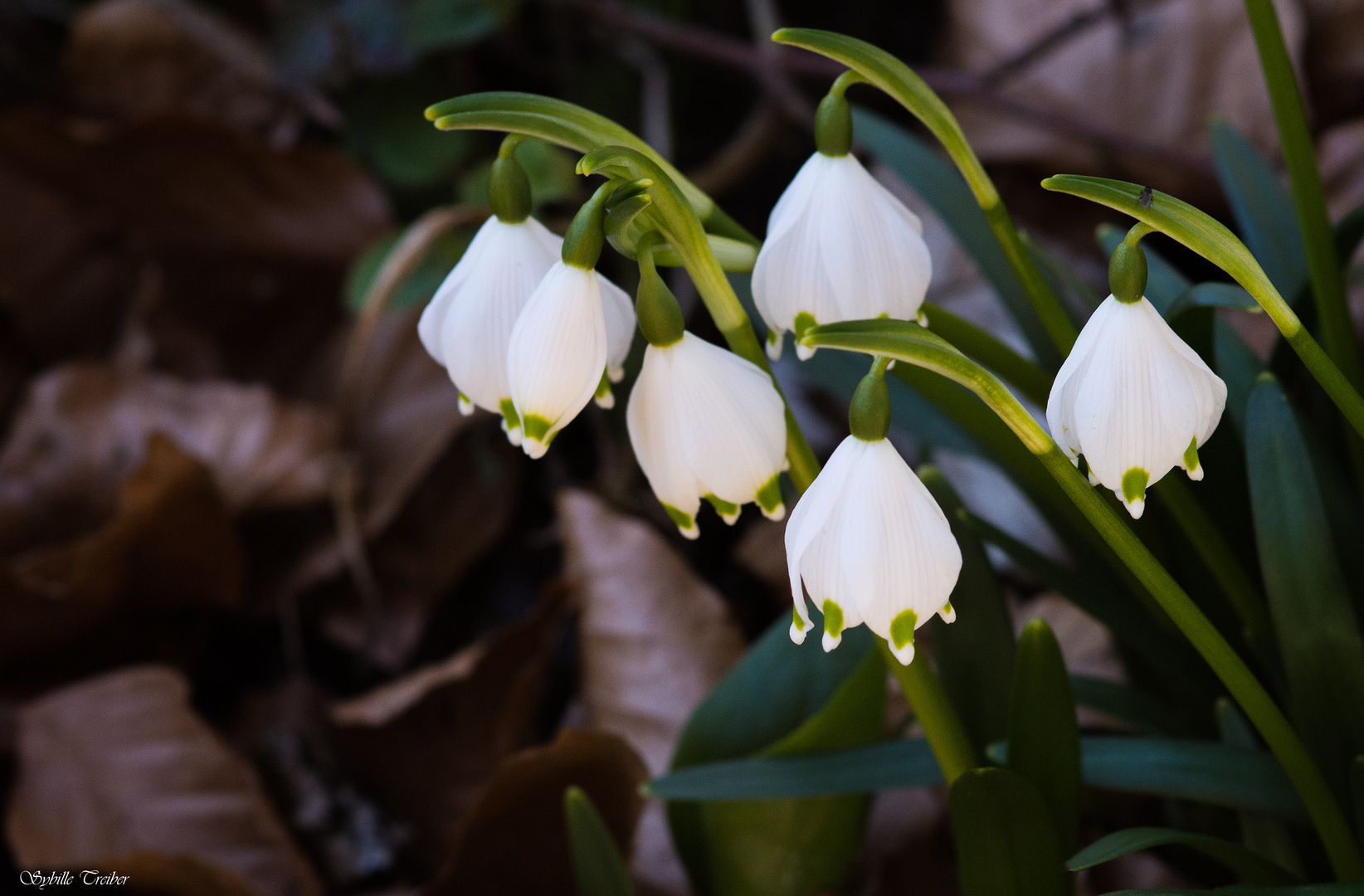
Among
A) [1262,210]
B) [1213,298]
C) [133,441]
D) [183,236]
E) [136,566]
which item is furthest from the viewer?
[183,236]

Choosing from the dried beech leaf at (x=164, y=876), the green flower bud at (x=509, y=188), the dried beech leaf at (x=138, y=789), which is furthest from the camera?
the dried beech leaf at (x=138, y=789)

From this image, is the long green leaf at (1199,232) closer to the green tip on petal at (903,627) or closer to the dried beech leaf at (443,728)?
the green tip on petal at (903,627)

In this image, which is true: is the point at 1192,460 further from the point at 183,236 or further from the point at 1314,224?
the point at 183,236

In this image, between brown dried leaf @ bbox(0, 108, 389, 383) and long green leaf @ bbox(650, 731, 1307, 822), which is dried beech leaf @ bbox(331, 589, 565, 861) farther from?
brown dried leaf @ bbox(0, 108, 389, 383)

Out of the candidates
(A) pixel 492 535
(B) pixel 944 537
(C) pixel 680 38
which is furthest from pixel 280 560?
(B) pixel 944 537

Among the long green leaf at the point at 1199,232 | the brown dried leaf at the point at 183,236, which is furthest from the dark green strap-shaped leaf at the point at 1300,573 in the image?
the brown dried leaf at the point at 183,236

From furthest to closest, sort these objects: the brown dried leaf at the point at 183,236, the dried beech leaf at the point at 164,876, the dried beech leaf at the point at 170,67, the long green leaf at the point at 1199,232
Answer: the dried beech leaf at the point at 170,67
the brown dried leaf at the point at 183,236
the dried beech leaf at the point at 164,876
the long green leaf at the point at 1199,232

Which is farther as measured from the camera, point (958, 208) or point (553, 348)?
point (958, 208)

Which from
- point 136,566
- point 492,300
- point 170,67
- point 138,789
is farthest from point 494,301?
point 170,67
